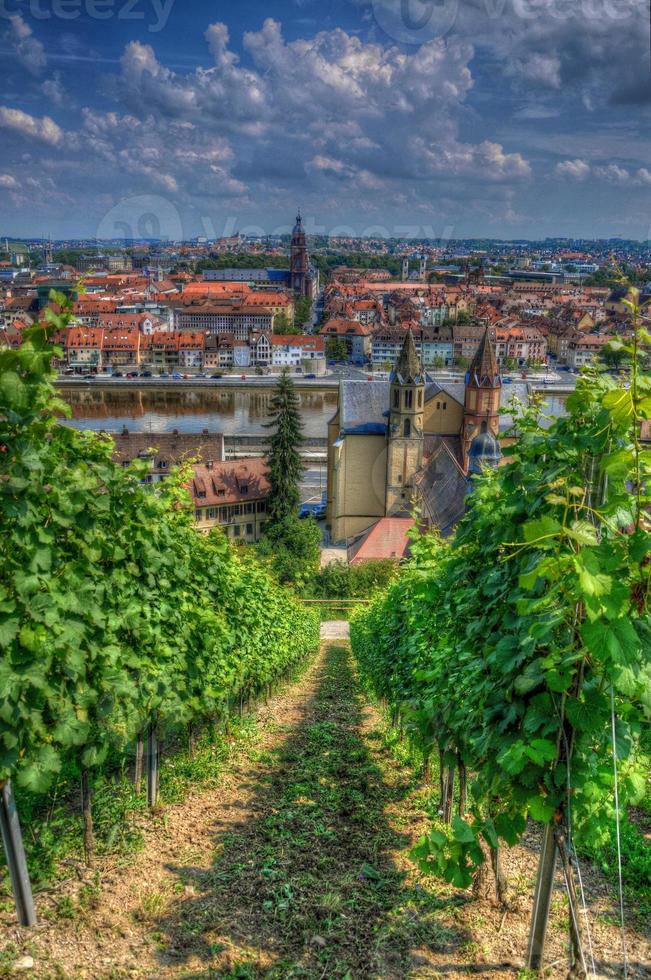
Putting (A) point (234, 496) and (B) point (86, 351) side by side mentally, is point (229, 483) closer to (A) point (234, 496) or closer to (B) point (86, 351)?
(A) point (234, 496)

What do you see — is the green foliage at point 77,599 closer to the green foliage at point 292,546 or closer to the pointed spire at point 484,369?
the green foliage at point 292,546

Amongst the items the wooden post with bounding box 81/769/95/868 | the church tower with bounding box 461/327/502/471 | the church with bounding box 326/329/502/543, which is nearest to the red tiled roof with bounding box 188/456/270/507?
the church with bounding box 326/329/502/543

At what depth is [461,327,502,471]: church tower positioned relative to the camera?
44688 millimetres

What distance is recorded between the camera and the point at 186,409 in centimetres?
9138

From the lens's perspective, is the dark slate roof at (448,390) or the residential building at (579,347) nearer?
the dark slate roof at (448,390)

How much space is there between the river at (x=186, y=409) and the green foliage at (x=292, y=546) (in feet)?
107

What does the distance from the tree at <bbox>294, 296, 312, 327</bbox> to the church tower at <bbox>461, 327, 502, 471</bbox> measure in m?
119

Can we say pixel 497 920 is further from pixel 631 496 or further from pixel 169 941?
pixel 631 496

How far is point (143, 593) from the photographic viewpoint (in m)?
6.30

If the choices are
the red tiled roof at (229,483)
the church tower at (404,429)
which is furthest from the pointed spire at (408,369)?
the red tiled roof at (229,483)

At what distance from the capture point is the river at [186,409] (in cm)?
7888

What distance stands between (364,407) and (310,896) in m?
41.8

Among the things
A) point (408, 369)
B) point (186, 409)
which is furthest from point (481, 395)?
point (186, 409)

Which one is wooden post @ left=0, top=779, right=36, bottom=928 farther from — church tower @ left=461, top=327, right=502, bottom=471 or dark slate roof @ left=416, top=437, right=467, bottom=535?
church tower @ left=461, top=327, right=502, bottom=471
